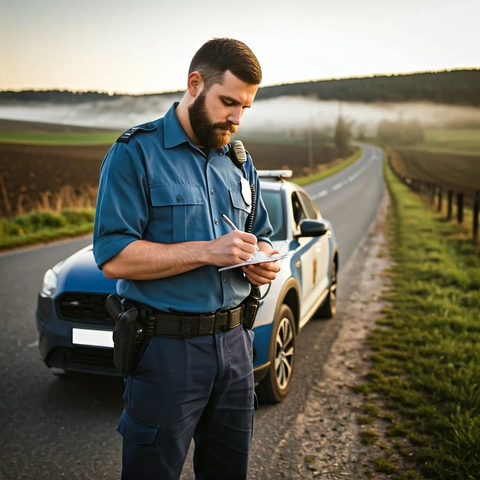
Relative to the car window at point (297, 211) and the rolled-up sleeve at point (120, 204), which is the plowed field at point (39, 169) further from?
the rolled-up sleeve at point (120, 204)

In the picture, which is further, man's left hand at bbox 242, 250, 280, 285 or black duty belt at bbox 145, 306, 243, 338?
man's left hand at bbox 242, 250, 280, 285

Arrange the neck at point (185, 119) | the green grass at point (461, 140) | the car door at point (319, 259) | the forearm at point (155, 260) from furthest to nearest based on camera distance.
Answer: the green grass at point (461, 140)
the car door at point (319, 259)
the neck at point (185, 119)
the forearm at point (155, 260)

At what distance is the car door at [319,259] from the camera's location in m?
5.30

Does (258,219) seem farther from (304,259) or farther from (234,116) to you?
(304,259)

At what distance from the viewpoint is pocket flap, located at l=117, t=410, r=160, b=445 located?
180 centimetres

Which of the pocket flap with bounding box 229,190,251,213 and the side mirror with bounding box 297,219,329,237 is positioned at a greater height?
the pocket flap with bounding box 229,190,251,213

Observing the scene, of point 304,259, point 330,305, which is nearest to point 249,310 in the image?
point 304,259

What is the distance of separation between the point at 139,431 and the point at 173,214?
0.73 m

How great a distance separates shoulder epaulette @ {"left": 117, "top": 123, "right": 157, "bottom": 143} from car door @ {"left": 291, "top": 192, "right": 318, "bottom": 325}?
2786 mm

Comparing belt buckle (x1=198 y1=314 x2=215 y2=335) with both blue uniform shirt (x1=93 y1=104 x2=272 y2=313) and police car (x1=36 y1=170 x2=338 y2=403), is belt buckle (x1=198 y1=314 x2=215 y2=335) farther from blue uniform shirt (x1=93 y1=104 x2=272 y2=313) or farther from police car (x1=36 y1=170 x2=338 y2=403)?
police car (x1=36 y1=170 x2=338 y2=403)

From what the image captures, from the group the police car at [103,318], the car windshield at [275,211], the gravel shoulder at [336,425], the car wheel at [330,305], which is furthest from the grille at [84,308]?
the car wheel at [330,305]

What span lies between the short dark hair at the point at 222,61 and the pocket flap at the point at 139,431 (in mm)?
1140

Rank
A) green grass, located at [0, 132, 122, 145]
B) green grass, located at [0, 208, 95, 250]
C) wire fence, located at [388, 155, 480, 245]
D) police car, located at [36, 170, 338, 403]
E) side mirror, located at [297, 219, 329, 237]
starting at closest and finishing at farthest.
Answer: police car, located at [36, 170, 338, 403]
side mirror, located at [297, 219, 329, 237]
wire fence, located at [388, 155, 480, 245]
green grass, located at [0, 208, 95, 250]
green grass, located at [0, 132, 122, 145]

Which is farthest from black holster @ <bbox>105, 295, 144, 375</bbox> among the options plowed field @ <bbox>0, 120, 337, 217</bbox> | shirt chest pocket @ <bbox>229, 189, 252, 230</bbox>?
plowed field @ <bbox>0, 120, 337, 217</bbox>
